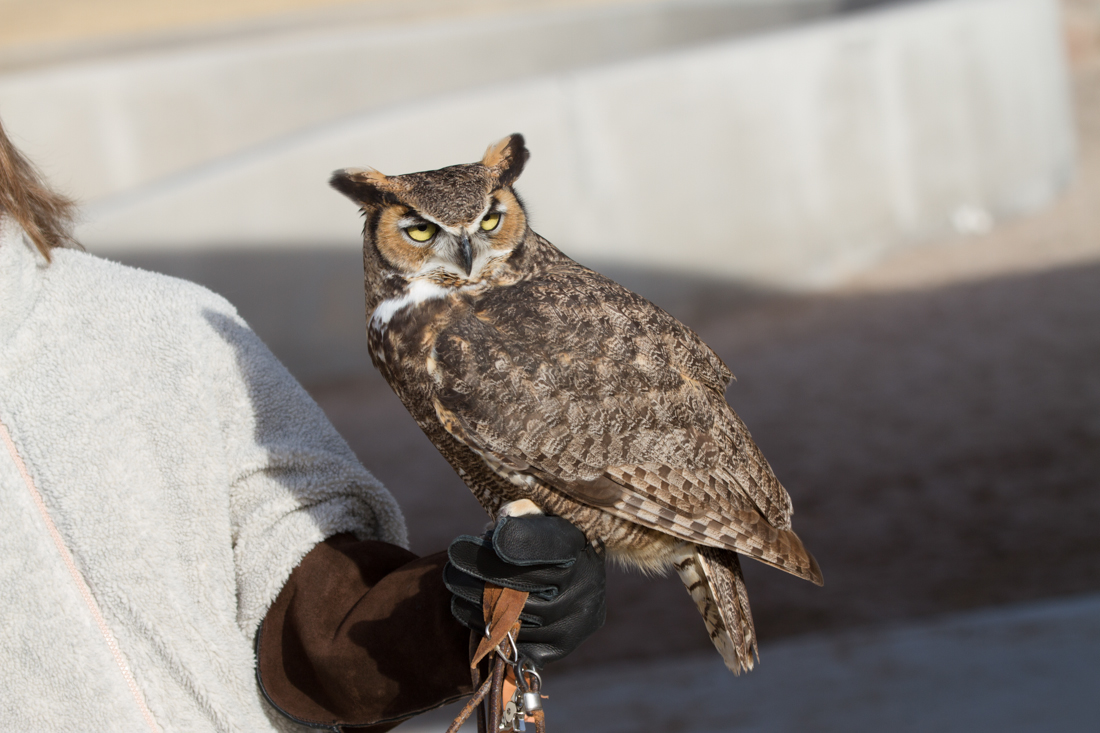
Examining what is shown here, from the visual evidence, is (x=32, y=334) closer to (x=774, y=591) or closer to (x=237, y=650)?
(x=237, y=650)

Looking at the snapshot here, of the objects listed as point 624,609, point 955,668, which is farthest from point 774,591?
point 955,668

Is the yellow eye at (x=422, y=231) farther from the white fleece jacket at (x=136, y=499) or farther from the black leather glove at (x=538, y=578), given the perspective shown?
the black leather glove at (x=538, y=578)

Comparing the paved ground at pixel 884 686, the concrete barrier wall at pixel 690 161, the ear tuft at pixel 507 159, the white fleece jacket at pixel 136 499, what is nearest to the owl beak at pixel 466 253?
the ear tuft at pixel 507 159

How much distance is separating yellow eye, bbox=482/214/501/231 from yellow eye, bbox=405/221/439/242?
0.25 feet

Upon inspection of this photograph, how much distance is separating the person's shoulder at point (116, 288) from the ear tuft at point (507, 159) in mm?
502

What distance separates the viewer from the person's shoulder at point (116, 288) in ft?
4.75

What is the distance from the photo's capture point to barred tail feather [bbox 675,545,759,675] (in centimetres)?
167

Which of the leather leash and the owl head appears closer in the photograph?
the leather leash

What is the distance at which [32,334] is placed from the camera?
1382 millimetres

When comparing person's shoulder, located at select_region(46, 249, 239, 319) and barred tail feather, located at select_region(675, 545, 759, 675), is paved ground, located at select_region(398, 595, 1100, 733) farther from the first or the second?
person's shoulder, located at select_region(46, 249, 239, 319)

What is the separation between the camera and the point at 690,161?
26.7 feet

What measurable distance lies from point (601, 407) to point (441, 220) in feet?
1.25

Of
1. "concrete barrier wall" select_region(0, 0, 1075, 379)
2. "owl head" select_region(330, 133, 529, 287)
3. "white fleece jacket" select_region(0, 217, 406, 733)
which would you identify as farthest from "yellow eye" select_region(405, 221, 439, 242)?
"concrete barrier wall" select_region(0, 0, 1075, 379)

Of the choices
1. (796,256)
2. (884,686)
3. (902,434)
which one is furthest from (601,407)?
(796,256)
